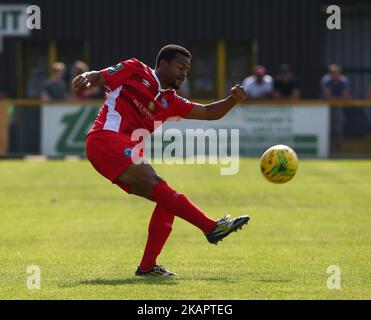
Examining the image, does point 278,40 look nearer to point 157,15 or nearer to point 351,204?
point 157,15

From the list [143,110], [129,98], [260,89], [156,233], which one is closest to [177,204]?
[156,233]

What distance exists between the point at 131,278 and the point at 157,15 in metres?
23.0

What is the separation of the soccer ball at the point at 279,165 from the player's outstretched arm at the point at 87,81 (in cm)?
196

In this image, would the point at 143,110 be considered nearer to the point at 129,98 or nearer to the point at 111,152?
the point at 129,98

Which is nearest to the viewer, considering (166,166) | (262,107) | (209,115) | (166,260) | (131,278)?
(131,278)

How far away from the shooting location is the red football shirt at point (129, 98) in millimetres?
8930

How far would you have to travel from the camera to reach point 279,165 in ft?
32.6

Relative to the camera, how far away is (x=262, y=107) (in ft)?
82.1

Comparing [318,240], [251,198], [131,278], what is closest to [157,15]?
[251,198]

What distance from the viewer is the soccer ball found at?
9.95 metres

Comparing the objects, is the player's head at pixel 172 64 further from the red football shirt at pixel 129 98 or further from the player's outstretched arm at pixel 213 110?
the player's outstretched arm at pixel 213 110

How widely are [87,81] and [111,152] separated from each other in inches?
24.5

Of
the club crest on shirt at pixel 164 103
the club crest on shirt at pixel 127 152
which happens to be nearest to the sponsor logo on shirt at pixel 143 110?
the club crest on shirt at pixel 164 103

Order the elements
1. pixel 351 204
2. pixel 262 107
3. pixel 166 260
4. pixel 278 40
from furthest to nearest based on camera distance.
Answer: pixel 278 40, pixel 262 107, pixel 351 204, pixel 166 260
